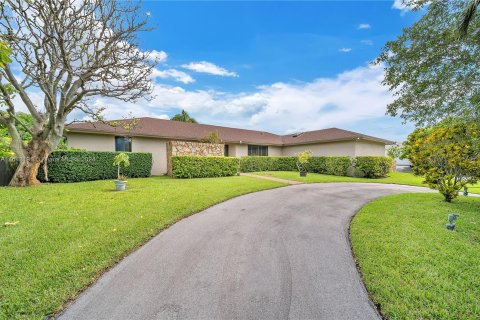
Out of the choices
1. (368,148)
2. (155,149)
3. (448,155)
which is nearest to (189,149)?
(155,149)

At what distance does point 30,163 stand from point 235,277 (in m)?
11.3

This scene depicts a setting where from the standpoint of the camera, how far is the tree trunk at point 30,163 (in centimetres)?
926

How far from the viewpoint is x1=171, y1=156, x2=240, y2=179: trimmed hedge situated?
43.8ft

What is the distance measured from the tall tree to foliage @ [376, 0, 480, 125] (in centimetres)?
994

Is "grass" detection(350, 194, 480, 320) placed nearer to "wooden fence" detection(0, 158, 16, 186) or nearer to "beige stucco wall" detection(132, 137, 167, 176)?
"wooden fence" detection(0, 158, 16, 186)

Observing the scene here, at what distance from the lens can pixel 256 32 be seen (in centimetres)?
1166

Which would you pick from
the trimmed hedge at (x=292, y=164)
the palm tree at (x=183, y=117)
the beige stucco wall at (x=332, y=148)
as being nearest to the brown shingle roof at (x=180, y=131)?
the beige stucco wall at (x=332, y=148)

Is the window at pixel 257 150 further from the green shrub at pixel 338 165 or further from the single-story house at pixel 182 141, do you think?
the green shrub at pixel 338 165

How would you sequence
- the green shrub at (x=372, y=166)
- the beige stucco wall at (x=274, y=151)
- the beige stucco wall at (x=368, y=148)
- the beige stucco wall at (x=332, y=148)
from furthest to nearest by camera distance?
1. the beige stucco wall at (x=274, y=151)
2. the beige stucco wall at (x=332, y=148)
3. the beige stucco wall at (x=368, y=148)
4. the green shrub at (x=372, y=166)

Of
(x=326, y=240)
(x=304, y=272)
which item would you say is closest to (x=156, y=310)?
(x=304, y=272)

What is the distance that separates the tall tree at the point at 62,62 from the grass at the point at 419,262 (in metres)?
11.0

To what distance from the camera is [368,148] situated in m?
19.7

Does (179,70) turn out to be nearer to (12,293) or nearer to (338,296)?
(12,293)

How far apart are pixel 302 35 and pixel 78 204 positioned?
12405mm
